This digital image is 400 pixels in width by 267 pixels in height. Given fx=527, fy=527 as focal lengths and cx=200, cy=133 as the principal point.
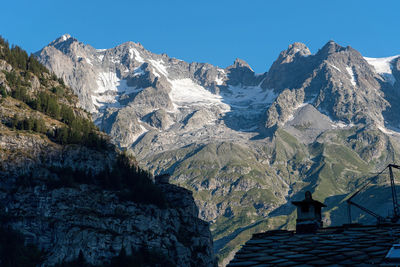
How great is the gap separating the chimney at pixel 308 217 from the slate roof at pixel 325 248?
1.28 metres

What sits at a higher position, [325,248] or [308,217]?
[308,217]

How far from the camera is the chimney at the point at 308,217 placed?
46438 mm

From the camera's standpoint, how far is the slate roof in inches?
1430

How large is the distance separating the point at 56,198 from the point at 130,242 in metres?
32.1

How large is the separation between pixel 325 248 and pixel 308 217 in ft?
27.0

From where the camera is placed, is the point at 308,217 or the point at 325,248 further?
the point at 308,217

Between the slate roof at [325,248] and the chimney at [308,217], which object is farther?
the chimney at [308,217]

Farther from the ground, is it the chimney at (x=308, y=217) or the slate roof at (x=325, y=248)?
the chimney at (x=308, y=217)

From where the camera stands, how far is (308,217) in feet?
155

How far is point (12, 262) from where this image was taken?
166 m

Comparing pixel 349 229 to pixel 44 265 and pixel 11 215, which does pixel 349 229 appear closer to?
pixel 44 265

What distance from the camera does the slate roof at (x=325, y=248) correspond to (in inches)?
1430

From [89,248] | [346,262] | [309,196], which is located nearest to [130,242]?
[89,248]

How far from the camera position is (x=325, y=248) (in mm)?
39125
